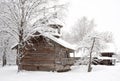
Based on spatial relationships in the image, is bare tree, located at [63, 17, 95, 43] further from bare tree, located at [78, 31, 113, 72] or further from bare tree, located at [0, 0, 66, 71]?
bare tree, located at [0, 0, 66, 71]

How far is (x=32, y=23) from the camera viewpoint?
30.0 m

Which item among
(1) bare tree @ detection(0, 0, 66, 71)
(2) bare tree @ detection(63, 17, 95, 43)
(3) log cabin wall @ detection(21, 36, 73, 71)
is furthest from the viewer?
(2) bare tree @ detection(63, 17, 95, 43)

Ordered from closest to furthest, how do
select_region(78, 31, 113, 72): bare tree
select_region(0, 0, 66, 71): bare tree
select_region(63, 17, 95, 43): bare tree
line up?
select_region(0, 0, 66, 71): bare tree, select_region(78, 31, 113, 72): bare tree, select_region(63, 17, 95, 43): bare tree

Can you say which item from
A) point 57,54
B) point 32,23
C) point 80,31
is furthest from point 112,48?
point 32,23

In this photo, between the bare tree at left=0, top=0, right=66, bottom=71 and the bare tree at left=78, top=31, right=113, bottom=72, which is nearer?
the bare tree at left=0, top=0, right=66, bottom=71

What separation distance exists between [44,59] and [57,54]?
2049 mm

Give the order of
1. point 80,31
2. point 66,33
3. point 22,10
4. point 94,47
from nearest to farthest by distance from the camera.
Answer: point 22,10 → point 94,47 → point 80,31 → point 66,33

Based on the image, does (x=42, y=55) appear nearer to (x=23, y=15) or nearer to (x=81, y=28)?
(x=23, y=15)

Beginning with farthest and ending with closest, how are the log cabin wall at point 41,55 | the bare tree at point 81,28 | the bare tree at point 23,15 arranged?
1. the bare tree at point 81,28
2. the log cabin wall at point 41,55
3. the bare tree at point 23,15

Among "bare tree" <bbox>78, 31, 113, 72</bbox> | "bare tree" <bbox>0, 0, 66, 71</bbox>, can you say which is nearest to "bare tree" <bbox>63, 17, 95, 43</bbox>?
"bare tree" <bbox>78, 31, 113, 72</bbox>

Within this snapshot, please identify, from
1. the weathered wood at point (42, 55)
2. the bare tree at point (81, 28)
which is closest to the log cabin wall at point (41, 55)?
the weathered wood at point (42, 55)

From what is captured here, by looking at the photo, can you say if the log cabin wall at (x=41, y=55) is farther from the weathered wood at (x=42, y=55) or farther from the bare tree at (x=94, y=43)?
the bare tree at (x=94, y=43)

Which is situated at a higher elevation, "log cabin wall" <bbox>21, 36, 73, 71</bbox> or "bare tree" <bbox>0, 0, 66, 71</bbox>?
"bare tree" <bbox>0, 0, 66, 71</bbox>

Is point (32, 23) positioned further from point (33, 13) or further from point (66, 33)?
point (66, 33)
